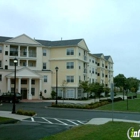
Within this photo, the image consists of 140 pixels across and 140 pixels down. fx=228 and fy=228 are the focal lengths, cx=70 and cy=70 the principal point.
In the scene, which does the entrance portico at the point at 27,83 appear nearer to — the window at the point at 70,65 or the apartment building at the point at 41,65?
the apartment building at the point at 41,65

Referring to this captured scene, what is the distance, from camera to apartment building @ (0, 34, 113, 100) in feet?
158

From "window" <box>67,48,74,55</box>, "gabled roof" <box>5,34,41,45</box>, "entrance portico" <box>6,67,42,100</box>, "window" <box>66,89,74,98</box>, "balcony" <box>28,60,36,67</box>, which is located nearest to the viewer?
"entrance portico" <box>6,67,42,100</box>

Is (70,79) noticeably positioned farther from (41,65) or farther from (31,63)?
(31,63)

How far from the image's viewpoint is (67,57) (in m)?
51.5

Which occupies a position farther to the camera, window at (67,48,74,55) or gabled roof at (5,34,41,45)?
window at (67,48,74,55)

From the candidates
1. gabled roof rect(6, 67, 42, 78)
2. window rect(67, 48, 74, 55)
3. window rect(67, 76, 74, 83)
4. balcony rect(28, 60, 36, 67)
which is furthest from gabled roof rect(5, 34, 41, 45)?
window rect(67, 76, 74, 83)

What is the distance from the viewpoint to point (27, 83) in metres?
50.0

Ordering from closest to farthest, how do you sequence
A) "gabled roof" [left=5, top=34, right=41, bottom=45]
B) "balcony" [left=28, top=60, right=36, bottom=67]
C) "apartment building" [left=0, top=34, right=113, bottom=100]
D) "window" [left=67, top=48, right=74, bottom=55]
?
"apartment building" [left=0, top=34, right=113, bottom=100]
"gabled roof" [left=5, top=34, right=41, bottom=45]
"window" [left=67, top=48, right=74, bottom=55]
"balcony" [left=28, top=60, right=36, bottom=67]

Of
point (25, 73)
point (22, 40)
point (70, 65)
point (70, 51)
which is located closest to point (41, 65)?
point (25, 73)

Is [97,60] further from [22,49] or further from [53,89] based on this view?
[22,49]

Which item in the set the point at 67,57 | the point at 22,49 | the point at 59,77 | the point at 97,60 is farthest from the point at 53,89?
the point at 97,60

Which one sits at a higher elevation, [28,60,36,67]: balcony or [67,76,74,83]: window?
[28,60,36,67]: balcony

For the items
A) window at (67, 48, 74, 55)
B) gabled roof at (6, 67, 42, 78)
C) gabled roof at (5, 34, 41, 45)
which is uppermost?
gabled roof at (5, 34, 41, 45)

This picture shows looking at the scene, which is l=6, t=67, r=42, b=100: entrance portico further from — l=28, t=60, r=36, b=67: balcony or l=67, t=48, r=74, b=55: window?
l=67, t=48, r=74, b=55: window
